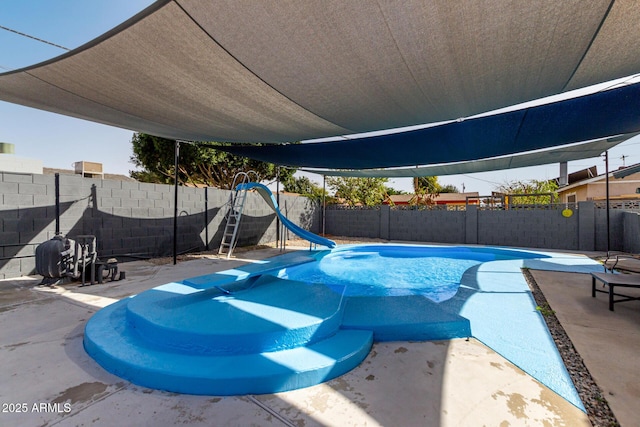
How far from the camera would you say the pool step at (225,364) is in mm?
1962

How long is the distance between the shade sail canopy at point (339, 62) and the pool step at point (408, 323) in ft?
7.80

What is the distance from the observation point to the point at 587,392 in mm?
1929

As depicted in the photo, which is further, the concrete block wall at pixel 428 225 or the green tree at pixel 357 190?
the green tree at pixel 357 190

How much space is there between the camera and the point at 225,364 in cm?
212

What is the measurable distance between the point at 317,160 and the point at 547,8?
5.10 metres

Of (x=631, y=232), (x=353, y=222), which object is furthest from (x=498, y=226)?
(x=353, y=222)

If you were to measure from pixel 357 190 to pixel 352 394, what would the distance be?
14.8 meters

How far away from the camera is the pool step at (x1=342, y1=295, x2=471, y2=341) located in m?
2.73

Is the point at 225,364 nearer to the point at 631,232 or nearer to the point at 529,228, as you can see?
the point at 631,232

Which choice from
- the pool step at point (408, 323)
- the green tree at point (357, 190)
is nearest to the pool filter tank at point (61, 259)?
the pool step at point (408, 323)

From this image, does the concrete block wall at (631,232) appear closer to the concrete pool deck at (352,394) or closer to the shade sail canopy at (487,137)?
the shade sail canopy at (487,137)

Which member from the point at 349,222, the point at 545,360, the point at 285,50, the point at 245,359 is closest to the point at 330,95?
the point at 285,50

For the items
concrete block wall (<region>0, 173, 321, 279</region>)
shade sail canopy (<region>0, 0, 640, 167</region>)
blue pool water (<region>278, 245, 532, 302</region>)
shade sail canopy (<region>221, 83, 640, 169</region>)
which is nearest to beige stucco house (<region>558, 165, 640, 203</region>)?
blue pool water (<region>278, 245, 532, 302</region>)

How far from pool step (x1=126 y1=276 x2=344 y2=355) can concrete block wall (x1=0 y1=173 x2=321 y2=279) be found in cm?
335
